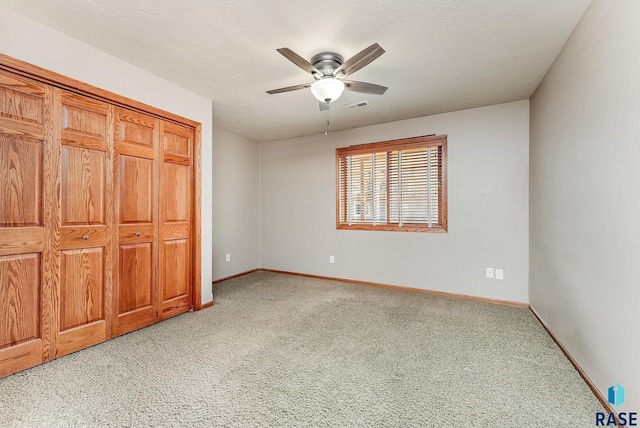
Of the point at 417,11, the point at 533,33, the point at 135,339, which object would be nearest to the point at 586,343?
the point at 533,33

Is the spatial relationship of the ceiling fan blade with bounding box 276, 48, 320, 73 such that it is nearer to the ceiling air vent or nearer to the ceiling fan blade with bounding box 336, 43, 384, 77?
the ceiling fan blade with bounding box 336, 43, 384, 77

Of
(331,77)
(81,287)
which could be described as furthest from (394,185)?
(81,287)

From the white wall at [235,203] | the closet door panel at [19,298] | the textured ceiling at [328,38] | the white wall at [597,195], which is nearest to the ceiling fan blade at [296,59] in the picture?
the textured ceiling at [328,38]

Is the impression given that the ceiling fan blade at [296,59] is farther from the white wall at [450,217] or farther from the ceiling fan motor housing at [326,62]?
the white wall at [450,217]

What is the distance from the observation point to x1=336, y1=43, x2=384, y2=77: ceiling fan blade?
189 centimetres

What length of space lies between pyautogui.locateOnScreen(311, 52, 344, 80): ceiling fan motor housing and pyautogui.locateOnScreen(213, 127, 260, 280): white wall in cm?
269

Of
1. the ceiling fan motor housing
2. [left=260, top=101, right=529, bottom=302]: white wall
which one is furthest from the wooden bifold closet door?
Result: [left=260, top=101, right=529, bottom=302]: white wall

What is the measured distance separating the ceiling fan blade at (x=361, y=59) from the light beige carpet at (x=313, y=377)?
2.19 metres

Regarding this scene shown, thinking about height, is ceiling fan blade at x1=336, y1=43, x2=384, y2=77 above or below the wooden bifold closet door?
above

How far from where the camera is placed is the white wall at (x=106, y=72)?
1951mm

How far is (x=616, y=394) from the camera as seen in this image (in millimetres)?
1525

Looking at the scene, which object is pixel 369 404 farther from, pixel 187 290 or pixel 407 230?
pixel 407 230

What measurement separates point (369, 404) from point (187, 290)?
7.82ft

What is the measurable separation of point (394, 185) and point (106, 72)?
352cm
